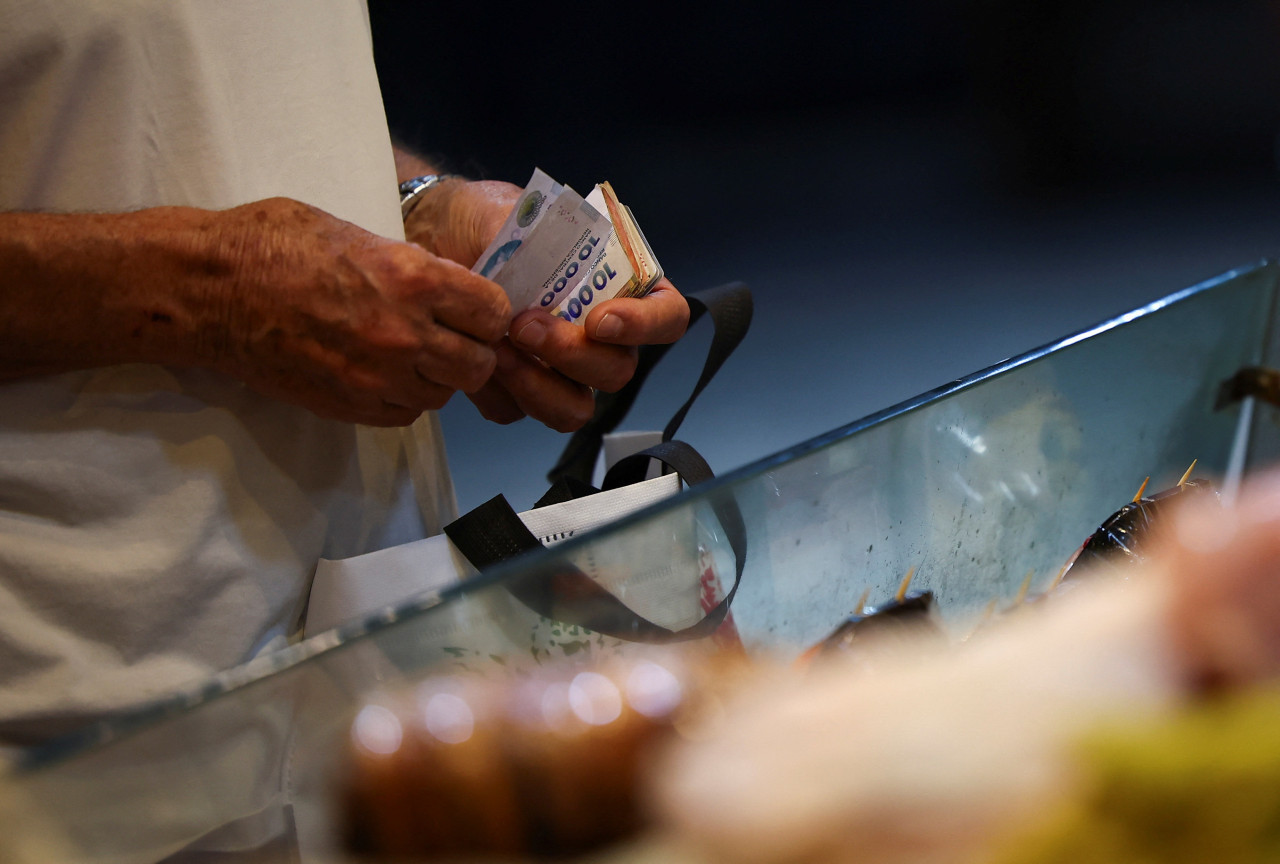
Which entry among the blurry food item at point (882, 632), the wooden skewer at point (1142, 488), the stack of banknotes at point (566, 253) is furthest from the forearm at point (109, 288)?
the wooden skewer at point (1142, 488)

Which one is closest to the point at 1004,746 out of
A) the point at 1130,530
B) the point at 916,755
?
the point at 916,755

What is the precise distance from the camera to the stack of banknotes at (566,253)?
0.58 metres

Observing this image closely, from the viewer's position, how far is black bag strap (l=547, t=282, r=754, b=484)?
0.72 meters

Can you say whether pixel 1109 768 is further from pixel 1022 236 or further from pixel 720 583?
pixel 1022 236

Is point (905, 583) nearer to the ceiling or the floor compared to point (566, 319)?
nearer to the floor

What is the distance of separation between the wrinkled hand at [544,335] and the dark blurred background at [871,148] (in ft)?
3.54

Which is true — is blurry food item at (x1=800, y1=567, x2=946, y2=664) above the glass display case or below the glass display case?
below

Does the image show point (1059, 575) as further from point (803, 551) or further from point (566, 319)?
point (566, 319)

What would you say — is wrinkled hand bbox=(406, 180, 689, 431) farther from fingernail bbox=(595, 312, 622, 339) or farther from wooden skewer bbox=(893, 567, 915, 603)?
wooden skewer bbox=(893, 567, 915, 603)

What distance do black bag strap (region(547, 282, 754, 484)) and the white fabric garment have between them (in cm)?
22

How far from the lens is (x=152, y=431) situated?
0.54 m

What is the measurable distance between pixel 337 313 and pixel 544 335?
161mm

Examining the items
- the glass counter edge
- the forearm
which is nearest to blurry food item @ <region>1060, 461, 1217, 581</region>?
the glass counter edge

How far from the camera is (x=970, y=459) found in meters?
0.41
